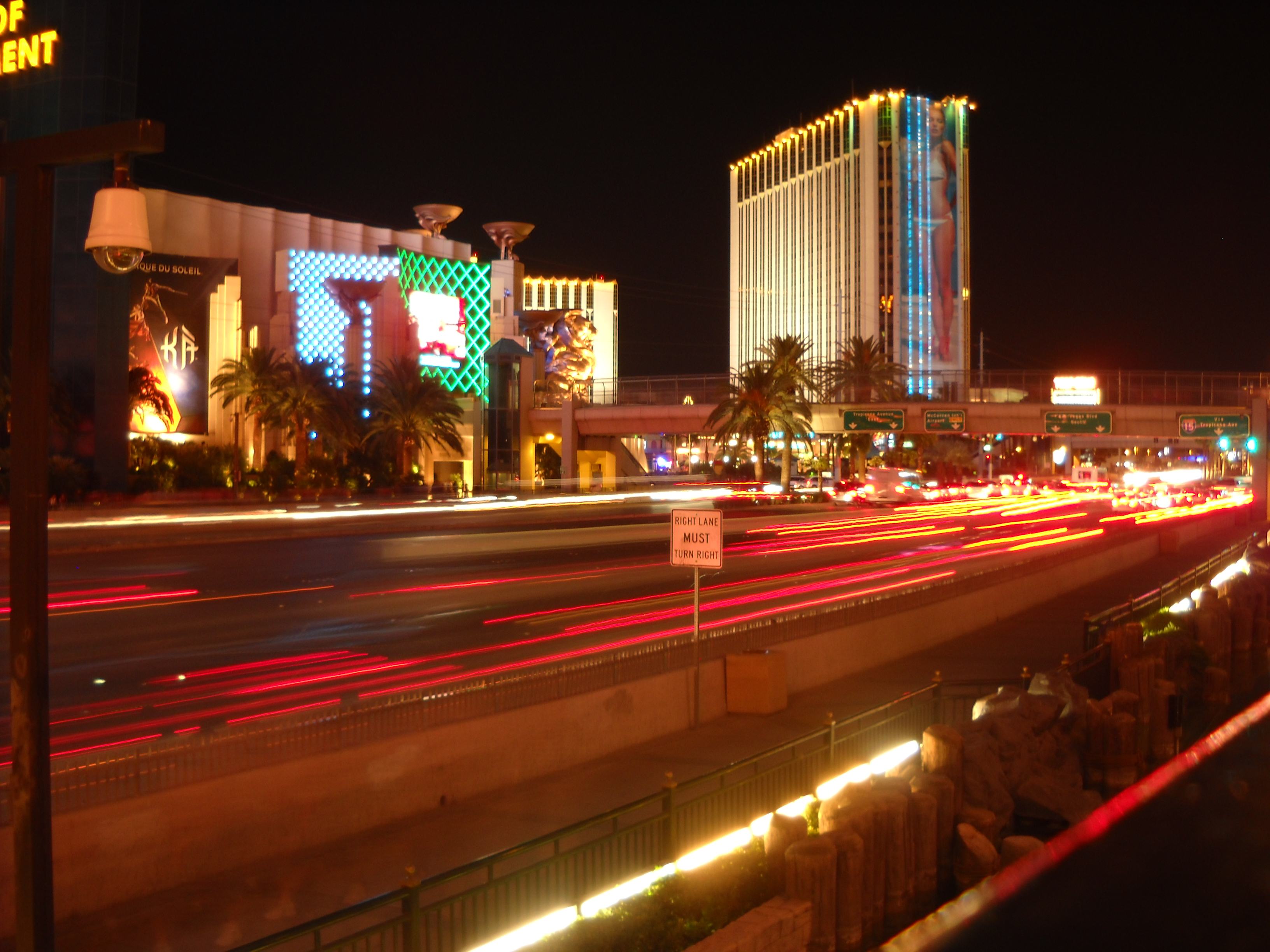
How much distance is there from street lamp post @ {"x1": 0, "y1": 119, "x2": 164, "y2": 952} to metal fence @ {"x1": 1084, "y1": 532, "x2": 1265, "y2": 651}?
14.2m

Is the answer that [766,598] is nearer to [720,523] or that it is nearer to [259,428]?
[720,523]

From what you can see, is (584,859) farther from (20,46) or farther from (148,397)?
(148,397)

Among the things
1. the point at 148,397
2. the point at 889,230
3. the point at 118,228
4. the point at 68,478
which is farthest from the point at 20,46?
the point at 889,230

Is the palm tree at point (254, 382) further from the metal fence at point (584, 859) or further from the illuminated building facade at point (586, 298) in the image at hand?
the illuminated building facade at point (586, 298)

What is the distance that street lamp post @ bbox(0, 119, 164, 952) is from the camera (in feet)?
15.5

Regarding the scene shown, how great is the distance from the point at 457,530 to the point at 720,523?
28270 mm

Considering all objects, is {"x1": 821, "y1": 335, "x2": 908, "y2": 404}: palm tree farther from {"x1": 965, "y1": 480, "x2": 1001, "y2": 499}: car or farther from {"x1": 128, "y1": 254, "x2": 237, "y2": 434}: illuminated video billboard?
{"x1": 128, "y1": 254, "x2": 237, "y2": 434}: illuminated video billboard

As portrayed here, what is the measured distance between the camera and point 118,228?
502cm

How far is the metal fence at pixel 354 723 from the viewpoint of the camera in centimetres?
765

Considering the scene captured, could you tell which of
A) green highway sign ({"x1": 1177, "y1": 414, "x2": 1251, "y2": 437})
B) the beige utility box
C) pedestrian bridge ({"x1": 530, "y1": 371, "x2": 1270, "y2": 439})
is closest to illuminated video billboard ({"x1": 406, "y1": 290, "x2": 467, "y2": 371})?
pedestrian bridge ({"x1": 530, "y1": 371, "x2": 1270, "y2": 439})

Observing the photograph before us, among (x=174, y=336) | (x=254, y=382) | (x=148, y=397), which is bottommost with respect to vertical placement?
(x=148, y=397)

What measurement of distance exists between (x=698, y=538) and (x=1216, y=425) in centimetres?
4685

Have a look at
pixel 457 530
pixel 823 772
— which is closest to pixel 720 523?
pixel 823 772

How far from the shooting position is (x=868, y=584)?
2505 cm
